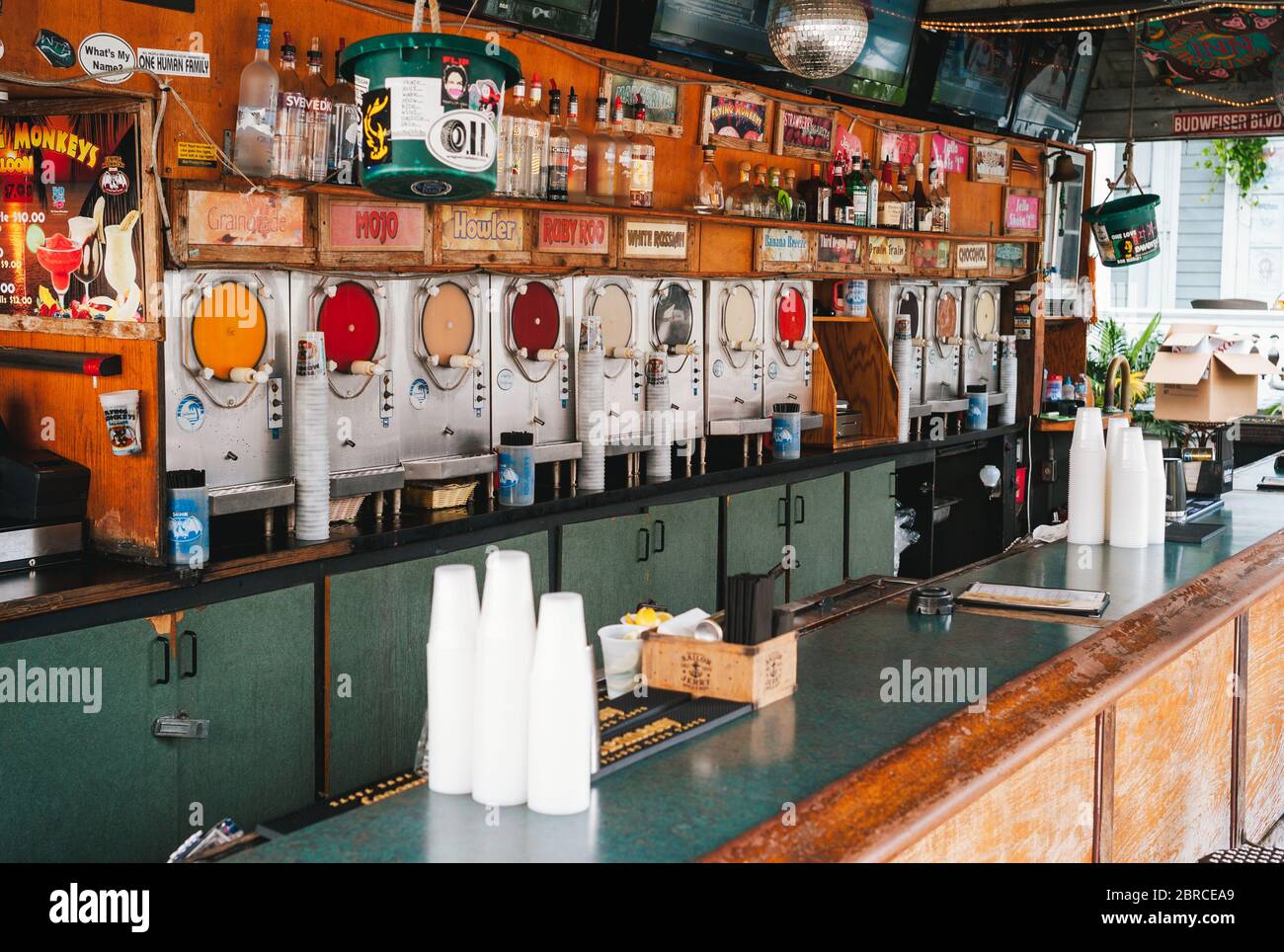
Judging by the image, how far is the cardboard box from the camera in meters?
5.86

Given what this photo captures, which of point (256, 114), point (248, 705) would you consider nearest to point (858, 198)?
point (256, 114)

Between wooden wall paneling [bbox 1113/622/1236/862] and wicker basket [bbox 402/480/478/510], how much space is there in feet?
7.59

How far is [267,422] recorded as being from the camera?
12.5 feet

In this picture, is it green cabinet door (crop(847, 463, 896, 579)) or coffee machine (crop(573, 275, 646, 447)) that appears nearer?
coffee machine (crop(573, 275, 646, 447))

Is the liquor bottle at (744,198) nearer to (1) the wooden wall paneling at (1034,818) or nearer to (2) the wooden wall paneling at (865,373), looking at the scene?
(2) the wooden wall paneling at (865,373)

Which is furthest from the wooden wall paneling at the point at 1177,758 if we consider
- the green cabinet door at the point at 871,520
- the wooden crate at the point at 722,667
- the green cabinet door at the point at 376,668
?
the green cabinet door at the point at 871,520

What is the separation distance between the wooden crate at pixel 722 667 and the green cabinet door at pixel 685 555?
2.57m

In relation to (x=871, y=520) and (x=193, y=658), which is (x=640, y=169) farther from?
(x=193, y=658)

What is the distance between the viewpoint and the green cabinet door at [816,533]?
5848 millimetres

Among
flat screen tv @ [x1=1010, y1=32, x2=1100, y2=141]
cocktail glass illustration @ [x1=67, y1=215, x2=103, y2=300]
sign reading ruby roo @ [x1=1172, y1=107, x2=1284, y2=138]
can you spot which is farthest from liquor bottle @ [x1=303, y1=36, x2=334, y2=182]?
sign reading ruby roo @ [x1=1172, y1=107, x2=1284, y2=138]

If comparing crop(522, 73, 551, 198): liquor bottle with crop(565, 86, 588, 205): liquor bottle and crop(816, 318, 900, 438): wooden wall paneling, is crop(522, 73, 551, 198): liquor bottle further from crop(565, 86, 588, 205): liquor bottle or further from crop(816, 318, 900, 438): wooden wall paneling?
crop(816, 318, 900, 438): wooden wall paneling

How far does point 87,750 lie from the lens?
309 centimetres

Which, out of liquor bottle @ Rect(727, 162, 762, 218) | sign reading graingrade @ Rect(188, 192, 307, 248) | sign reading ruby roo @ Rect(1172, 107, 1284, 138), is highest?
sign reading ruby roo @ Rect(1172, 107, 1284, 138)

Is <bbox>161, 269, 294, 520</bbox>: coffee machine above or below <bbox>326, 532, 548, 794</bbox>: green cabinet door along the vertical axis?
above
